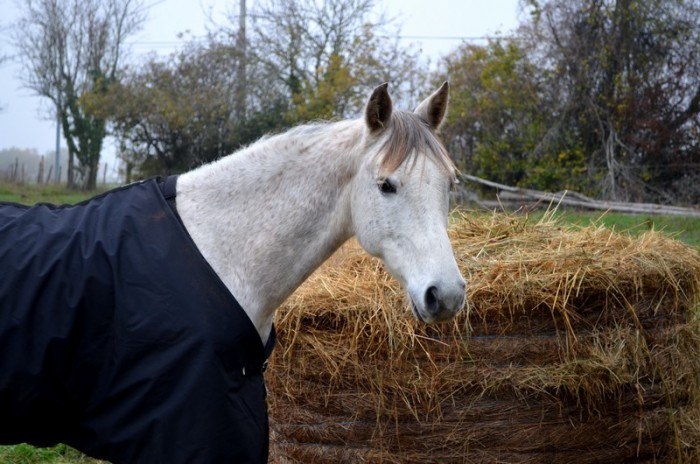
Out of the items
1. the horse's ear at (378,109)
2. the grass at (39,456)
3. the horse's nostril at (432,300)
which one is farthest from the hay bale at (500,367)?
the grass at (39,456)

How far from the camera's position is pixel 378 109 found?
2.65 metres

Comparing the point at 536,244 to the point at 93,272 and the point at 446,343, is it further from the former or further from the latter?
the point at 93,272

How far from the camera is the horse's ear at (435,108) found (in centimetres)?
278

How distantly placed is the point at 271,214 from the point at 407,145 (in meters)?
0.61

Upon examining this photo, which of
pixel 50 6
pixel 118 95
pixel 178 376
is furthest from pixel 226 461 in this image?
pixel 50 6

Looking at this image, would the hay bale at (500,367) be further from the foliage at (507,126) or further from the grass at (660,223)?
the foliage at (507,126)

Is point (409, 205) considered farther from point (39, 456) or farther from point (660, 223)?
point (660, 223)

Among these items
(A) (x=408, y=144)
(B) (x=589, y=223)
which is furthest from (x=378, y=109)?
(B) (x=589, y=223)

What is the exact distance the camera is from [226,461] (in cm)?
238

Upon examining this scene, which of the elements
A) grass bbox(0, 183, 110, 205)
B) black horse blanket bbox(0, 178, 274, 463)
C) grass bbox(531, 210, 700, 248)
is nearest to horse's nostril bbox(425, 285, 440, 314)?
black horse blanket bbox(0, 178, 274, 463)

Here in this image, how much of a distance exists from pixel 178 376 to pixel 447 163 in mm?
1259

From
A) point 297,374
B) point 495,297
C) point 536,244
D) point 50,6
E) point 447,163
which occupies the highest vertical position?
point 50,6

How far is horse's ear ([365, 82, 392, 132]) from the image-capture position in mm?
2594

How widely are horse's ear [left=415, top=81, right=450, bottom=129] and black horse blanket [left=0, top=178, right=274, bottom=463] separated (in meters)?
1.07
